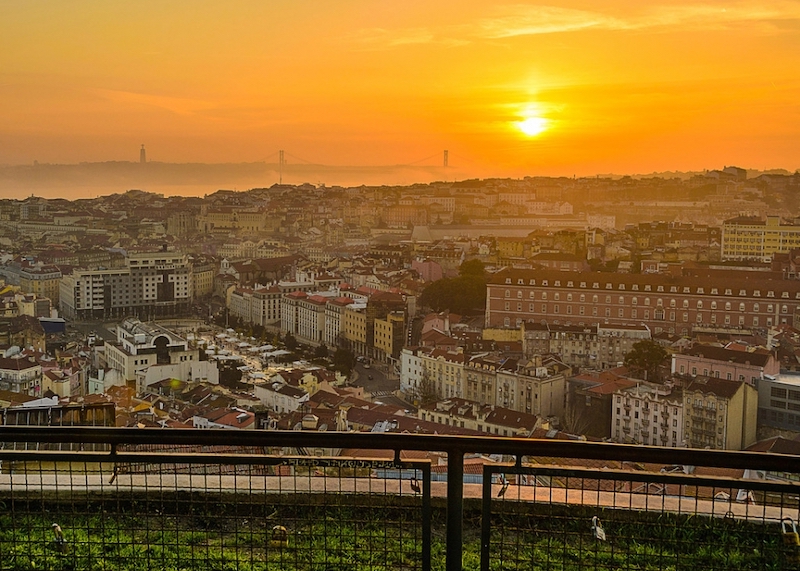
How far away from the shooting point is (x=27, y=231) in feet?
68.1

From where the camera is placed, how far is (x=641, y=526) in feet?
3.62

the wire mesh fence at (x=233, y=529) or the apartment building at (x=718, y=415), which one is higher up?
the wire mesh fence at (x=233, y=529)

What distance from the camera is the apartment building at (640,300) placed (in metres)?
13.7

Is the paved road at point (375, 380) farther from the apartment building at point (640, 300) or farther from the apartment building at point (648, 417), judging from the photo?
the apartment building at point (648, 417)

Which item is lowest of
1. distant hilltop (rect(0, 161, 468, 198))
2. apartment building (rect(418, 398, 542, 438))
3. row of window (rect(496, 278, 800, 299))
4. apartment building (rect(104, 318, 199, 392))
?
apartment building (rect(418, 398, 542, 438))

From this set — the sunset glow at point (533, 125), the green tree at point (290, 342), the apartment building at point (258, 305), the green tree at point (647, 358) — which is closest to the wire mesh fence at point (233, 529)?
the green tree at point (647, 358)

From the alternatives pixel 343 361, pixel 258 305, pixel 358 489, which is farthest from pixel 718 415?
pixel 258 305

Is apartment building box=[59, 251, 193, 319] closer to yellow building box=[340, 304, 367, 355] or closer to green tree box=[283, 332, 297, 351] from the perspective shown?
green tree box=[283, 332, 297, 351]

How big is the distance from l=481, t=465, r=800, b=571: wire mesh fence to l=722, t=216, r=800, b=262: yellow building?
60.8ft

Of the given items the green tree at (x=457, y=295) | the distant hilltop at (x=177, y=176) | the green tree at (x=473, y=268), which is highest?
the distant hilltop at (x=177, y=176)

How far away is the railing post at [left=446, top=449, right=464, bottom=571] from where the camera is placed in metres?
0.79

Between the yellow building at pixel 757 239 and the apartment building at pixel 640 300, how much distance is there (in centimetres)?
429

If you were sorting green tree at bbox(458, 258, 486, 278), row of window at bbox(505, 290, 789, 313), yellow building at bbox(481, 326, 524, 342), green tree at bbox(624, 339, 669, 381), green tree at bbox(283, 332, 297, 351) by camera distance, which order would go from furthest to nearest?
1. green tree at bbox(458, 258, 486, 278)
2. row of window at bbox(505, 290, 789, 313)
3. green tree at bbox(283, 332, 297, 351)
4. yellow building at bbox(481, 326, 524, 342)
5. green tree at bbox(624, 339, 669, 381)

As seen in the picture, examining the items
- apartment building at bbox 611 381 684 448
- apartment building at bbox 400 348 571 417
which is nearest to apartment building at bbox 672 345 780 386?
apartment building at bbox 611 381 684 448
